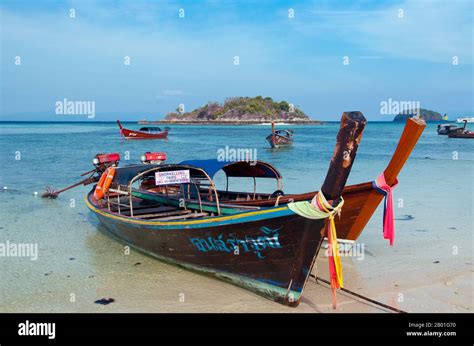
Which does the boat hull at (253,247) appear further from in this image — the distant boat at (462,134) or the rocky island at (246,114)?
the rocky island at (246,114)

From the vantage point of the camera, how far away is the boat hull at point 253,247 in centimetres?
604

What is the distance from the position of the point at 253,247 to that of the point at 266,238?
0.34 meters

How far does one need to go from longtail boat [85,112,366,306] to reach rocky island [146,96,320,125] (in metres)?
118

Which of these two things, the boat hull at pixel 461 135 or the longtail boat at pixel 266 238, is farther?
the boat hull at pixel 461 135

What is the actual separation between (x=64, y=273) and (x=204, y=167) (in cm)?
345

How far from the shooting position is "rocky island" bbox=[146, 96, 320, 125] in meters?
129

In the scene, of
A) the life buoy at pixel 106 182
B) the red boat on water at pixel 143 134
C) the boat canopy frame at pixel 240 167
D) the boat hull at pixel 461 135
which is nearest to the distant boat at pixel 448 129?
the boat hull at pixel 461 135

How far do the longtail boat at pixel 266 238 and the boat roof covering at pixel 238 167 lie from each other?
2.44 feet

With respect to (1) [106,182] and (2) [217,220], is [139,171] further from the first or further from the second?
(2) [217,220]

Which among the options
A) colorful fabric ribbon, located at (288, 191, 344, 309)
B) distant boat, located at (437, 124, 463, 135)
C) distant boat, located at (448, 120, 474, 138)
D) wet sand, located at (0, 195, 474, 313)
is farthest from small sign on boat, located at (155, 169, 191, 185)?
distant boat, located at (437, 124, 463, 135)
